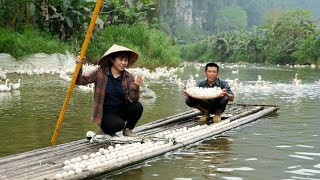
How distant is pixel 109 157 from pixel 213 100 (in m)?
3.13

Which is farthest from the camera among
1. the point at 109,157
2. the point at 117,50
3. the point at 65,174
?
the point at 117,50

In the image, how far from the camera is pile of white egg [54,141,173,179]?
179 inches

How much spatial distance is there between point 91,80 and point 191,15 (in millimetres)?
102759

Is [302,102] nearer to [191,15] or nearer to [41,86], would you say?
[41,86]

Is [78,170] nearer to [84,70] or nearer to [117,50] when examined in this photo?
[117,50]

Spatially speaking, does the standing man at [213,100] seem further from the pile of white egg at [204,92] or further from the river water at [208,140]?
the river water at [208,140]

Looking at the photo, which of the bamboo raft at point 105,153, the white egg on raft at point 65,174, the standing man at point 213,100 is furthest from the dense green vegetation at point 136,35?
the white egg on raft at point 65,174

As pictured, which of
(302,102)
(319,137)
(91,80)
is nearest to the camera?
(91,80)

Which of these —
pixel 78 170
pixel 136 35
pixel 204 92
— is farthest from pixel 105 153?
pixel 136 35

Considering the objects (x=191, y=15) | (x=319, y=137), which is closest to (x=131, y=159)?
(x=319, y=137)

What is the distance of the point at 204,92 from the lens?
7.58 metres

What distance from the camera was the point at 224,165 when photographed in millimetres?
5254

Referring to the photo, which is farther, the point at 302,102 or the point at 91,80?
the point at 302,102

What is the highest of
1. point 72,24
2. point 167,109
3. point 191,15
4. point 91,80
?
point 191,15
